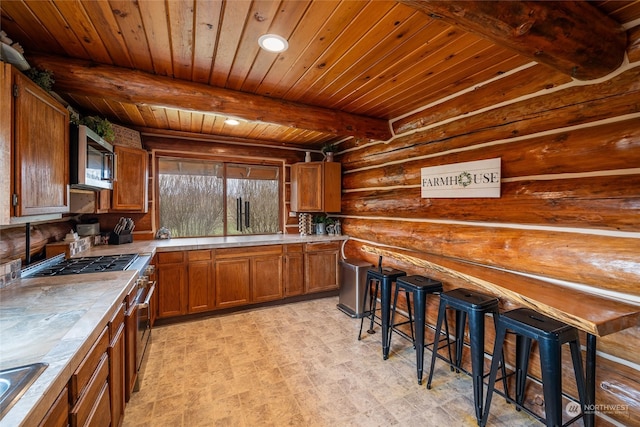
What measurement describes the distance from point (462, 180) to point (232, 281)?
3.02 metres

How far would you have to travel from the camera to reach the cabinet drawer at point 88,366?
104 cm

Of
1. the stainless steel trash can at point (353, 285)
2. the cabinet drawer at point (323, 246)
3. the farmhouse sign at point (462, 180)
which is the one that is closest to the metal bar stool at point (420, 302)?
the farmhouse sign at point (462, 180)

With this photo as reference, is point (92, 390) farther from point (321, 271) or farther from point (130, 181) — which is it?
point (321, 271)

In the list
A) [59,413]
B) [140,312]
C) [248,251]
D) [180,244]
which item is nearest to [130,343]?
[140,312]

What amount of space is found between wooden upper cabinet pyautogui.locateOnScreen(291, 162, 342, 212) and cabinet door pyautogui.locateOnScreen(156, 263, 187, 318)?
6.52ft

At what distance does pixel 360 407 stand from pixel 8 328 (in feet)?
6.85

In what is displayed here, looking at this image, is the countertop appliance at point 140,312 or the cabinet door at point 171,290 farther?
the cabinet door at point 171,290

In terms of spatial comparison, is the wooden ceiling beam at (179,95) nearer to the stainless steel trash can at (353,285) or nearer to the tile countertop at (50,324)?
the tile countertop at (50,324)

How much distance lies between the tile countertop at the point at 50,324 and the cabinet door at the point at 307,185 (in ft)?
9.37

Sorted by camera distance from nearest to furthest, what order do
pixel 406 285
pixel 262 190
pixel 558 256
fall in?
pixel 558 256 < pixel 406 285 < pixel 262 190

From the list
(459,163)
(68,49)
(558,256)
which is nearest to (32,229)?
(68,49)

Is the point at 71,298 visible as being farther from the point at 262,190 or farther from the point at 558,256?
the point at 262,190

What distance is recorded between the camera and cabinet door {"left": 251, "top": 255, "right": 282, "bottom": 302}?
12.6 feet

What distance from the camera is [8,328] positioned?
1.16 meters
